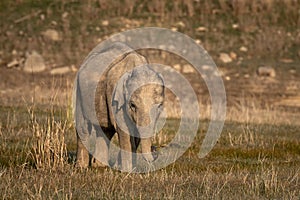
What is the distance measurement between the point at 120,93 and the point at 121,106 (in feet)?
0.51

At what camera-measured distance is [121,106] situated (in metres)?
9.55

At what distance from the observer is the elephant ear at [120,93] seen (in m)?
9.52

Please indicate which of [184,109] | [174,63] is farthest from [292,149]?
[174,63]

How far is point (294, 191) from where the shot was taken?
27.6 feet

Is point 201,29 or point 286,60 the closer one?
point 286,60

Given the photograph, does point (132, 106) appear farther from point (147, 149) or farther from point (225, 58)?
point (225, 58)

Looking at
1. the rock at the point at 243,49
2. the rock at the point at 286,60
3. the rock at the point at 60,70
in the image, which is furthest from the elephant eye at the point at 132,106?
the rock at the point at 243,49

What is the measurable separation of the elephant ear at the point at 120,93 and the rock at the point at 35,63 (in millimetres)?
19073

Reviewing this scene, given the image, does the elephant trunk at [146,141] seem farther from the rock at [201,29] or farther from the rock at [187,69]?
the rock at [201,29]

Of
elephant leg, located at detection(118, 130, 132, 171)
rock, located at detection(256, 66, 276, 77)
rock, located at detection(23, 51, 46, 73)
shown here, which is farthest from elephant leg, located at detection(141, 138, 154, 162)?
rock, located at detection(256, 66, 276, 77)

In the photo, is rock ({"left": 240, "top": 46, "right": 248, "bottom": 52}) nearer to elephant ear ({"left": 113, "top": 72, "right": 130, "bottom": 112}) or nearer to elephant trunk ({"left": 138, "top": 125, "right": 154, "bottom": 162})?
elephant ear ({"left": 113, "top": 72, "right": 130, "bottom": 112})

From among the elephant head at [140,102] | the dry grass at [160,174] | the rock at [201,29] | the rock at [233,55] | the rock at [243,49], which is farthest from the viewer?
the rock at [201,29]

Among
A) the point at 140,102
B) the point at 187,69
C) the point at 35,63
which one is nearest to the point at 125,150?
the point at 140,102

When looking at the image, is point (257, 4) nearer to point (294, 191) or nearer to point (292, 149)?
point (292, 149)
